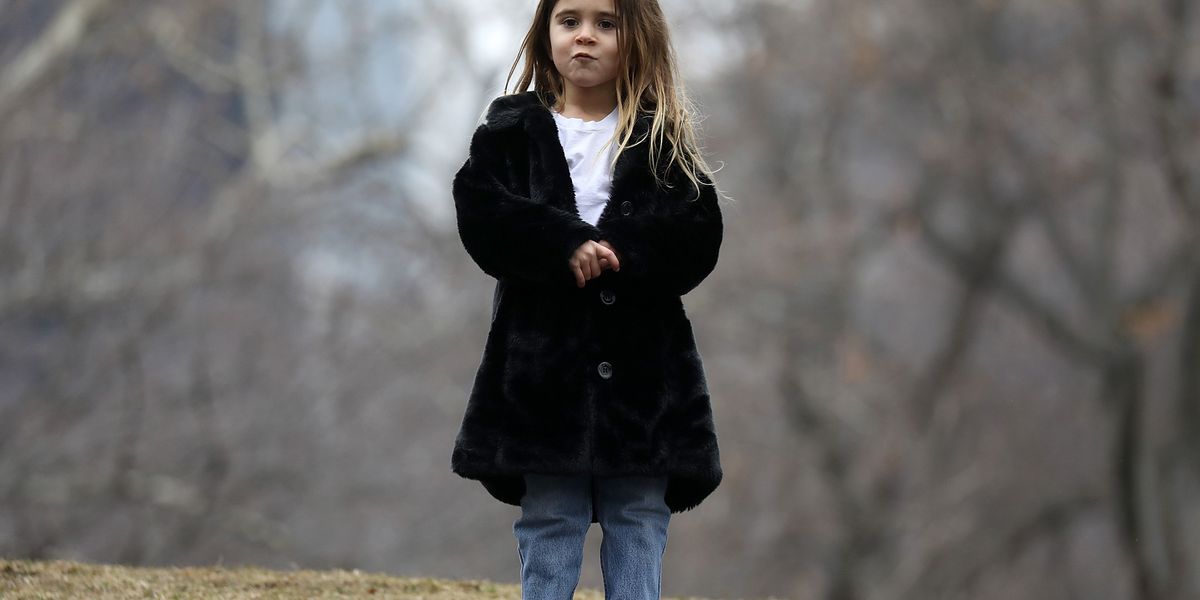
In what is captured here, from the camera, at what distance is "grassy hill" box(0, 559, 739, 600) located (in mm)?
4836

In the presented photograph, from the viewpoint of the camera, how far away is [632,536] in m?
3.87

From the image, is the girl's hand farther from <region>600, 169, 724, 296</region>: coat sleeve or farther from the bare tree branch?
the bare tree branch

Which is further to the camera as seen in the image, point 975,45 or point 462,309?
point 462,309

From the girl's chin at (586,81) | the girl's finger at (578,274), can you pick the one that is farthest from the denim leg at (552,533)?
the girl's chin at (586,81)

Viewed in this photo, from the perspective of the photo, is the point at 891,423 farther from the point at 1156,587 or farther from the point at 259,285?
the point at 259,285

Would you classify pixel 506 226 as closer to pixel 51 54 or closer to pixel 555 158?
pixel 555 158

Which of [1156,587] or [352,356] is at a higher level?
[352,356]

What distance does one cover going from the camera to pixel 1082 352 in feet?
53.9

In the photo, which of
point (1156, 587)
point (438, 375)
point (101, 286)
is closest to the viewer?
point (101, 286)

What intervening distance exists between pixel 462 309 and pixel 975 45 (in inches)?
247

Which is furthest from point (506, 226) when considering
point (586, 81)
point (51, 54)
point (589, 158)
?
point (51, 54)

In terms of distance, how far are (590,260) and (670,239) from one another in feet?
0.75

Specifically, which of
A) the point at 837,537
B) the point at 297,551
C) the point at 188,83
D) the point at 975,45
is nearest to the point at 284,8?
the point at 188,83

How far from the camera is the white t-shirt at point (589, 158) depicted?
396 centimetres
